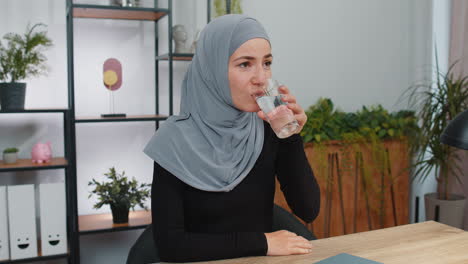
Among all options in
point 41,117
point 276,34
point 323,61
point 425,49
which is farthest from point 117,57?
point 425,49

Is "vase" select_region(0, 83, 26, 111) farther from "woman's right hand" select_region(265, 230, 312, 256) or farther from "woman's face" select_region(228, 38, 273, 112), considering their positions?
"woman's right hand" select_region(265, 230, 312, 256)

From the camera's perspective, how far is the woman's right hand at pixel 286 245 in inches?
47.1

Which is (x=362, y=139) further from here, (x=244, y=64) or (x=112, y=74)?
(x=244, y=64)

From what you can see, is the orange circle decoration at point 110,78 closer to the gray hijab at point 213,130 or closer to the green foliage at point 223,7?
the green foliage at point 223,7

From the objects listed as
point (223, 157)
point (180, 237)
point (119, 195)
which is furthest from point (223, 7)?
point (180, 237)

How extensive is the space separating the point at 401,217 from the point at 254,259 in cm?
249

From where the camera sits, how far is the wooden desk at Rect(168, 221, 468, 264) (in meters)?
1.16

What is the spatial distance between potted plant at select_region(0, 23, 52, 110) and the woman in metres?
1.23

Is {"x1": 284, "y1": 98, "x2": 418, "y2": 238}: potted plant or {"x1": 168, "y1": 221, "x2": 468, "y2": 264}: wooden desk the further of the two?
{"x1": 284, "y1": 98, "x2": 418, "y2": 238}: potted plant

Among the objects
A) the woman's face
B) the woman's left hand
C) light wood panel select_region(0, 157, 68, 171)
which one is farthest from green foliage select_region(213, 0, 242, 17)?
the woman's left hand

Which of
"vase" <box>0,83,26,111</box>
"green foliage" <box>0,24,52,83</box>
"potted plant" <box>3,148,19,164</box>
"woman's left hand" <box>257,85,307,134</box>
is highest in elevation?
"green foliage" <box>0,24,52,83</box>

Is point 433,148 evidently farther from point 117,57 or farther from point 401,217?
point 117,57

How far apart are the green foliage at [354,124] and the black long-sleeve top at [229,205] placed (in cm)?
156

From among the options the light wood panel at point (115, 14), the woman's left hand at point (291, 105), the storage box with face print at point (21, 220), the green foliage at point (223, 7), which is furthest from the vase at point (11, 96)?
the woman's left hand at point (291, 105)
